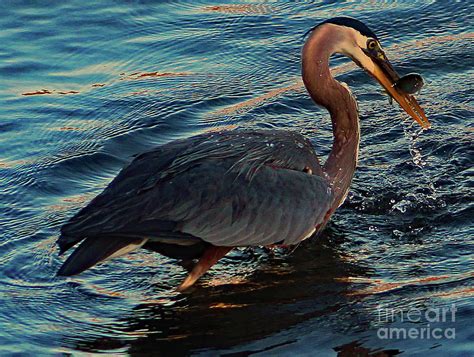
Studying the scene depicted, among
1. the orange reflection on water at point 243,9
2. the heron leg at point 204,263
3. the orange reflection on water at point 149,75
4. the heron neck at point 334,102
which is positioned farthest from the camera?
the orange reflection on water at point 243,9

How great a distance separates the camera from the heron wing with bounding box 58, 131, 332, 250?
6.56 m

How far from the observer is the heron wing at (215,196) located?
258 inches

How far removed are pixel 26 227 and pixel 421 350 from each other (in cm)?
320

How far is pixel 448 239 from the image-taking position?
721cm

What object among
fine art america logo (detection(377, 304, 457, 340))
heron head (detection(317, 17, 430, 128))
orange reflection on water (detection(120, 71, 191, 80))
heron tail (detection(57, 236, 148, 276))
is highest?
heron head (detection(317, 17, 430, 128))

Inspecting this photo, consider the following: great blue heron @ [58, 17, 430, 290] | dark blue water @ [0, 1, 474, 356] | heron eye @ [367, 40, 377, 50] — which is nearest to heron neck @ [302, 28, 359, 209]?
great blue heron @ [58, 17, 430, 290]

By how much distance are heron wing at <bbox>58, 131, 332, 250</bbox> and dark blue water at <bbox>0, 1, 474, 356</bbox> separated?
439 mm

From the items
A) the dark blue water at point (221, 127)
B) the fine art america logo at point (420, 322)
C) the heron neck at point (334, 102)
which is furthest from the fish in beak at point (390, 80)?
the fine art america logo at point (420, 322)

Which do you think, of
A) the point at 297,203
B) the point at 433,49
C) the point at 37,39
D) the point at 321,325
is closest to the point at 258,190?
the point at 297,203

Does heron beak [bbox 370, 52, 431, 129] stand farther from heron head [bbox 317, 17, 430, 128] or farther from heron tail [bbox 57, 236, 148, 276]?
heron tail [bbox 57, 236, 148, 276]

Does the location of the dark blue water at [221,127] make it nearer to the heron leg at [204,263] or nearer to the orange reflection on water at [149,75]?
the orange reflection on water at [149,75]

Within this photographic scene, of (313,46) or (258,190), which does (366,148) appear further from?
(258,190)

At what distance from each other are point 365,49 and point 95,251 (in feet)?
8.50

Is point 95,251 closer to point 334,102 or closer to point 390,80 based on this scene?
point 334,102
